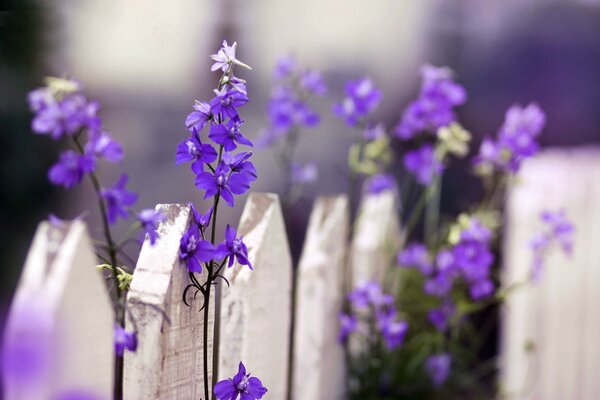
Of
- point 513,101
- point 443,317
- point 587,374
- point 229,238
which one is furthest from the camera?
point 513,101

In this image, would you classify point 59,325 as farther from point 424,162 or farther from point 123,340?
point 424,162

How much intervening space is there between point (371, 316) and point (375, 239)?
0.24 meters

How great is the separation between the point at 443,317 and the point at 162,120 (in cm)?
441

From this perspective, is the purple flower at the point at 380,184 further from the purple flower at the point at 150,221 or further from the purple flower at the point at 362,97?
the purple flower at the point at 150,221

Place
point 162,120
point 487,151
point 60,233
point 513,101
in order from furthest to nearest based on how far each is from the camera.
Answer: point 162,120 < point 513,101 < point 487,151 < point 60,233

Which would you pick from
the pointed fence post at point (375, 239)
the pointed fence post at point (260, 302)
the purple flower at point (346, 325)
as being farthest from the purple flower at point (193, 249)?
the pointed fence post at point (375, 239)

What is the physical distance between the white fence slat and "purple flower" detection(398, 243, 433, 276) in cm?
37

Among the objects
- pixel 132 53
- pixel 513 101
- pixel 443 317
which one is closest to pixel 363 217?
pixel 443 317

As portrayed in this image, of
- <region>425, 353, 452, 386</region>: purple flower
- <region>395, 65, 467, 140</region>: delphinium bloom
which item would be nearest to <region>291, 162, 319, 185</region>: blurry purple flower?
<region>395, 65, 467, 140</region>: delphinium bloom

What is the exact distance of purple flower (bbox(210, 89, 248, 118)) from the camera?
115 centimetres

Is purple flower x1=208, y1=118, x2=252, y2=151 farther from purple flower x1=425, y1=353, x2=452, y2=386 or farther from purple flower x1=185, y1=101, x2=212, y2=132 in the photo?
purple flower x1=425, y1=353, x2=452, y2=386

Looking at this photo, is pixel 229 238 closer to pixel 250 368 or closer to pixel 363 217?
pixel 250 368

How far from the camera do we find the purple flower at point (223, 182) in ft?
3.84

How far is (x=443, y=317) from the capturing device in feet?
7.78
